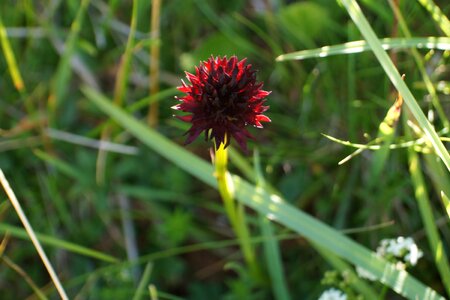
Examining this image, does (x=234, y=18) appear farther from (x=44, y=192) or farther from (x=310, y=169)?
(x=44, y=192)

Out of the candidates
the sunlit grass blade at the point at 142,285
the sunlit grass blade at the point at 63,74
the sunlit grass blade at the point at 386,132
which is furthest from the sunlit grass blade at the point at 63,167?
the sunlit grass blade at the point at 386,132

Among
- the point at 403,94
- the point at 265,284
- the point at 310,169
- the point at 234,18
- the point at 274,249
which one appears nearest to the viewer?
the point at 403,94

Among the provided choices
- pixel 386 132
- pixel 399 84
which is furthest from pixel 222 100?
pixel 386 132

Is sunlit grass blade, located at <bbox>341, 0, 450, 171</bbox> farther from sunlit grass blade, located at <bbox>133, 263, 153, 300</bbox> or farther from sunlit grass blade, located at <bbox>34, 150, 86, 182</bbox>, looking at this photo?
sunlit grass blade, located at <bbox>34, 150, 86, 182</bbox>

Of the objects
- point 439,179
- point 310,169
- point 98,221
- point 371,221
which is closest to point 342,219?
point 371,221

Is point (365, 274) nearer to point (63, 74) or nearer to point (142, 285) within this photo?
point (142, 285)

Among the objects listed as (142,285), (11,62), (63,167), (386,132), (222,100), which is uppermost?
(386,132)
